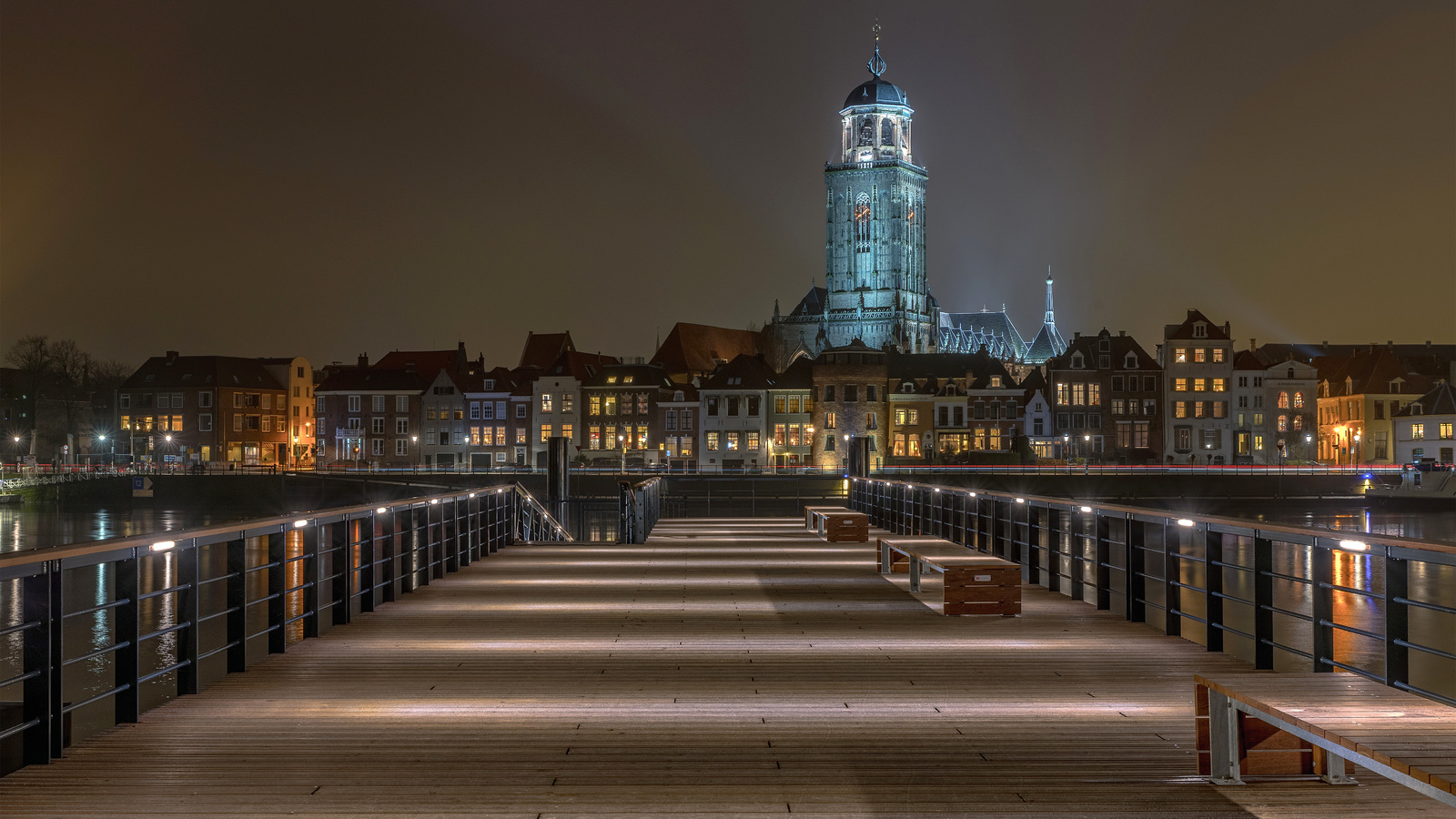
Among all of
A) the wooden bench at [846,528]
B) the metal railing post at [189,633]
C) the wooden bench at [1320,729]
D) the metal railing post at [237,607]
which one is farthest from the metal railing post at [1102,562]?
the wooden bench at [846,528]

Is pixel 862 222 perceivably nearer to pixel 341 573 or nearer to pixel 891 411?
pixel 891 411

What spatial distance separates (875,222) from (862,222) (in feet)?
4.24

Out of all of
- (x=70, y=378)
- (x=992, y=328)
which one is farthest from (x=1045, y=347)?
(x=70, y=378)

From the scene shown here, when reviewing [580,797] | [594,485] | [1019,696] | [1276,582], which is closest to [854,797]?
[580,797]

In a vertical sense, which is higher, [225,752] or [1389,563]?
[1389,563]

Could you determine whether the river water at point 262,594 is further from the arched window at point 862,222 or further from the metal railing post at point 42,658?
the arched window at point 862,222

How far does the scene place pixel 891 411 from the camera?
7412 centimetres

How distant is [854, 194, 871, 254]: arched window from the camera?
11019cm

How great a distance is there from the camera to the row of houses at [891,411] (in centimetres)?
7212

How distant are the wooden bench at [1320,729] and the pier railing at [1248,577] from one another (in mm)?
535

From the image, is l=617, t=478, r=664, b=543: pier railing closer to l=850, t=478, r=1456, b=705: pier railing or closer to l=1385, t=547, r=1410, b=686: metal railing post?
l=850, t=478, r=1456, b=705: pier railing

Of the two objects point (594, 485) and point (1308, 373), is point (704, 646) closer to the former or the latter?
point (594, 485)

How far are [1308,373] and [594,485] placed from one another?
154 feet

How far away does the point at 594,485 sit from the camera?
200ft
